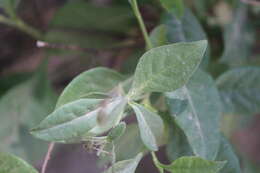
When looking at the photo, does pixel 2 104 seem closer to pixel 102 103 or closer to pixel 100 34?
pixel 100 34

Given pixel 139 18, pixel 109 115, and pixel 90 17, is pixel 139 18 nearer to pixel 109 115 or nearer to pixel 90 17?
pixel 109 115

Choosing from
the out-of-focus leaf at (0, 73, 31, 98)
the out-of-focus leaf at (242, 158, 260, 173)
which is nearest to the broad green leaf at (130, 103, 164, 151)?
the out-of-focus leaf at (0, 73, 31, 98)

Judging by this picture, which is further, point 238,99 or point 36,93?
point 36,93

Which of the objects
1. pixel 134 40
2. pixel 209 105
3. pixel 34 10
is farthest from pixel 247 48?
pixel 34 10

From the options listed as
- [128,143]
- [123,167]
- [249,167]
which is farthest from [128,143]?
[249,167]

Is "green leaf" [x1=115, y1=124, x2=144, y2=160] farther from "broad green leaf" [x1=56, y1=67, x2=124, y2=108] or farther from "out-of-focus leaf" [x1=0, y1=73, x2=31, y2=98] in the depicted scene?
"out-of-focus leaf" [x1=0, y1=73, x2=31, y2=98]

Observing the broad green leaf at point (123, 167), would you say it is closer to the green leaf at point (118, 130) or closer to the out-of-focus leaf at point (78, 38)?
the green leaf at point (118, 130)
